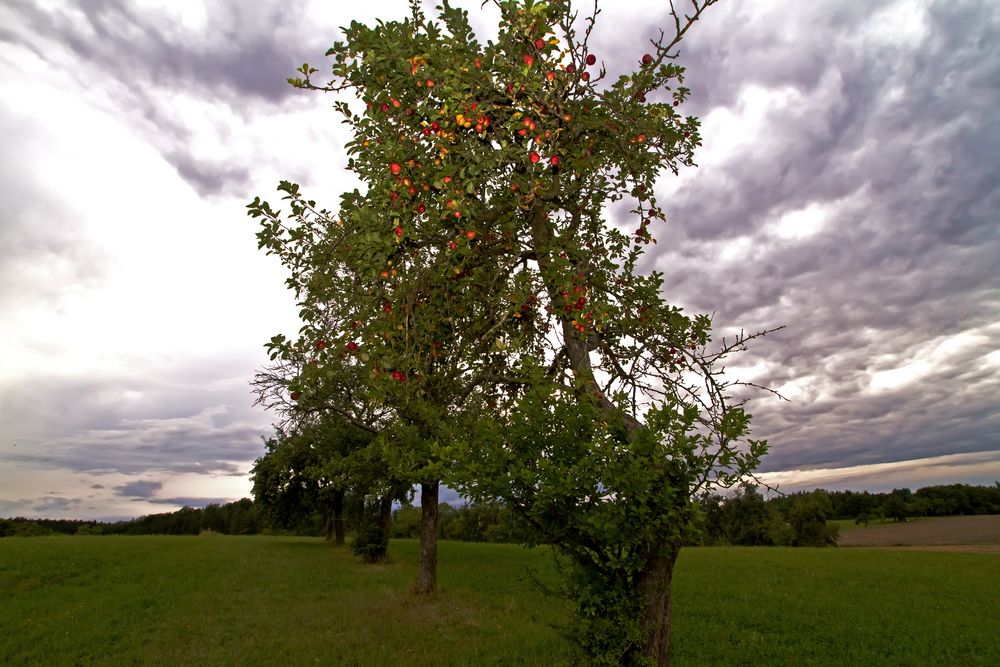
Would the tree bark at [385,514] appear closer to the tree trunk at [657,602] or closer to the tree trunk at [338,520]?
the tree trunk at [338,520]

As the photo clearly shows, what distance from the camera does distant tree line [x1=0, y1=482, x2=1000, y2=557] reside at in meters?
43.5

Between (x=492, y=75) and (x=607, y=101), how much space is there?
205 centimetres

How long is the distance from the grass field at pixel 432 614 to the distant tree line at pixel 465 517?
6.61 meters

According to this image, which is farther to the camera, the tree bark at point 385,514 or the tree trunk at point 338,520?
the tree trunk at point 338,520

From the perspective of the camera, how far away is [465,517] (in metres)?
85.2

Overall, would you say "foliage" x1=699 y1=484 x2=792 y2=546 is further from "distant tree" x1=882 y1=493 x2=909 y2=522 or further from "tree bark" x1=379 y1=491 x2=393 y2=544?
"tree bark" x1=379 y1=491 x2=393 y2=544

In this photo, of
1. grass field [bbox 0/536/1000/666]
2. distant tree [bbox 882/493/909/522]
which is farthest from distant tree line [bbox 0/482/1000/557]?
grass field [bbox 0/536/1000/666]

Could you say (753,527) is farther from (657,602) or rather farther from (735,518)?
(657,602)

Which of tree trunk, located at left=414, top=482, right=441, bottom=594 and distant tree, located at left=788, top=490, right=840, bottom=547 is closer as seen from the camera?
tree trunk, located at left=414, top=482, right=441, bottom=594

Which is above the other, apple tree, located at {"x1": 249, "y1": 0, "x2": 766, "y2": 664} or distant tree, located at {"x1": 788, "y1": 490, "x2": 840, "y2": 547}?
apple tree, located at {"x1": 249, "y1": 0, "x2": 766, "y2": 664}

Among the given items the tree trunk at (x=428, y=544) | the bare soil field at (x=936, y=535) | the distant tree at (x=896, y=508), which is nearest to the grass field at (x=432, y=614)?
the tree trunk at (x=428, y=544)

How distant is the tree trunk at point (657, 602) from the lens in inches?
295

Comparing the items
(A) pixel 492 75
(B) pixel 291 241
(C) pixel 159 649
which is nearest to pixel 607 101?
(A) pixel 492 75

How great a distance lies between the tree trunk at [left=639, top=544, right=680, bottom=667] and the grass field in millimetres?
1549
